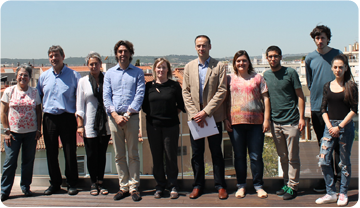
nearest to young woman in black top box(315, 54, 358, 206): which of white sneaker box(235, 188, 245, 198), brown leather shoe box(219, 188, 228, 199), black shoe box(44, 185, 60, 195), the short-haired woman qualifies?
the short-haired woman

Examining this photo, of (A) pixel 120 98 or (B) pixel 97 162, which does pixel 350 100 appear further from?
(B) pixel 97 162

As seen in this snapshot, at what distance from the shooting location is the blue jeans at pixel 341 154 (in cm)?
350

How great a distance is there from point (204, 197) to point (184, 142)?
2.41ft

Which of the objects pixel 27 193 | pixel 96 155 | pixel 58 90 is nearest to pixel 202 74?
pixel 96 155

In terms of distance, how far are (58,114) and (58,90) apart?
274mm

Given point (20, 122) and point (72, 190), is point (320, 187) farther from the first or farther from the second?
point (20, 122)

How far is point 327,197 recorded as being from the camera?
355 centimetres

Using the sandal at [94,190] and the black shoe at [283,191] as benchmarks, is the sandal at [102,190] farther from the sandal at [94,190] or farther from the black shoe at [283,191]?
the black shoe at [283,191]

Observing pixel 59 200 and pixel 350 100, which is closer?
pixel 350 100

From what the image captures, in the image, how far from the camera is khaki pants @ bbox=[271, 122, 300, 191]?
142 inches

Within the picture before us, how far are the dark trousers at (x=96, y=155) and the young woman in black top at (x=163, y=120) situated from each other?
58 centimetres

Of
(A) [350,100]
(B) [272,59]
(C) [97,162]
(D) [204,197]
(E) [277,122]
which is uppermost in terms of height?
(B) [272,59]

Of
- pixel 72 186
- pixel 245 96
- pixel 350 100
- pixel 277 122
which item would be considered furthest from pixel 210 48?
pixel 72 186

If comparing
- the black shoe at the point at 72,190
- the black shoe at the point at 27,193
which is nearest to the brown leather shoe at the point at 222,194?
the black shoe at the point at 72,190
